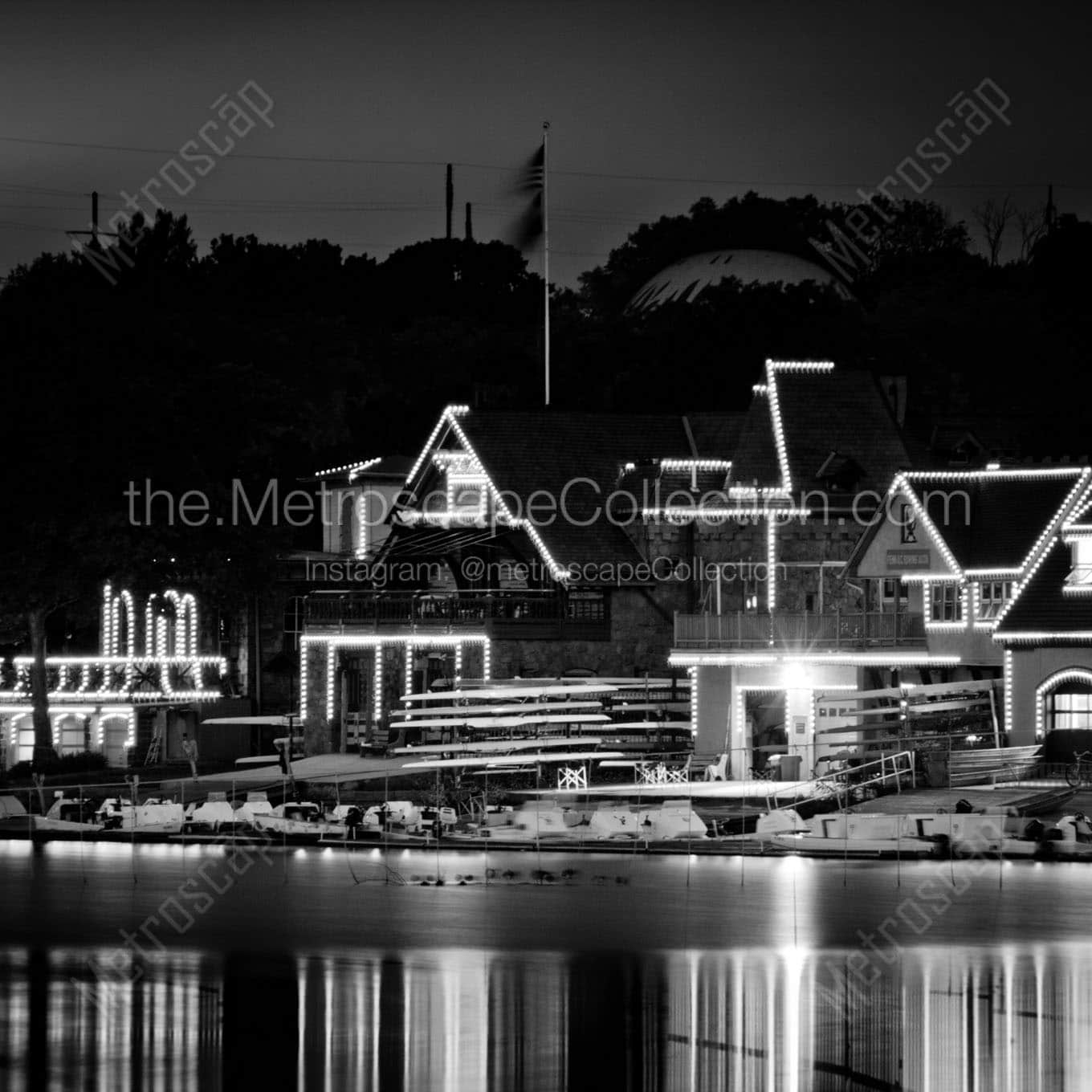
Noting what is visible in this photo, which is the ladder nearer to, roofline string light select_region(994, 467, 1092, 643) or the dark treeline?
the dark treeline

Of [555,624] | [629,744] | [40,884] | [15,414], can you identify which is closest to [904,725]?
[629,744]

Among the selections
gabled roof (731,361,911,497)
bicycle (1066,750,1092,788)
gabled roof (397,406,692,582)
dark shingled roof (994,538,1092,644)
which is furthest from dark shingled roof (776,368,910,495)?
bicycle (1066,750,1092,788)

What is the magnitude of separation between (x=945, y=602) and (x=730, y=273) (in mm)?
52530

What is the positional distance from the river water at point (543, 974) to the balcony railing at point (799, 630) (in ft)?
42.9

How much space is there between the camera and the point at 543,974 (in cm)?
4194

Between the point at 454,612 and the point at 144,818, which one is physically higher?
the point at 454,612

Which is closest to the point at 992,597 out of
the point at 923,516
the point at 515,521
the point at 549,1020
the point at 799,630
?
the point at 923,516

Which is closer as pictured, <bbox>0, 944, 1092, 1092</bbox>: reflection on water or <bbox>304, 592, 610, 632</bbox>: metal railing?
<bbox>0, 944, 1092, 1092</bbox>: reflection on water

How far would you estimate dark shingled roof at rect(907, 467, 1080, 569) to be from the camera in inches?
2672

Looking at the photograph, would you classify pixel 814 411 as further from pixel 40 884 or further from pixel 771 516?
pixel 40 884

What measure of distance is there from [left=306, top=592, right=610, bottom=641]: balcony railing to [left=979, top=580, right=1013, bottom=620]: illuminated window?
11.8 m

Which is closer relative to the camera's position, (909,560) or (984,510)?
(984,510)

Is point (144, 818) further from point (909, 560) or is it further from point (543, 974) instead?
point (909, 560)

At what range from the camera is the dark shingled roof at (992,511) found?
67.9 meters
